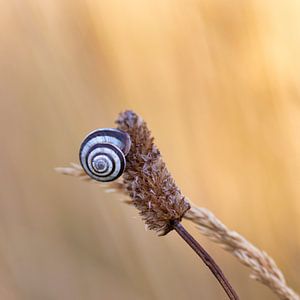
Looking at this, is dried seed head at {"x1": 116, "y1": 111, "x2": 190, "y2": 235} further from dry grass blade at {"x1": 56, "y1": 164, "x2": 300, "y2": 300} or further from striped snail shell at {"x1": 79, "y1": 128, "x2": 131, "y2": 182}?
dry grass blade at {"x1": 56, "y1": 164, "x2": 300, "y2": 300}

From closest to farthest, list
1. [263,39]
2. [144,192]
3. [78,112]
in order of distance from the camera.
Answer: [144,192]
[263,39]
[78,112]

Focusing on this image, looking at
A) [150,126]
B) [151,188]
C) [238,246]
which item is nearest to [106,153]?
[151,188]

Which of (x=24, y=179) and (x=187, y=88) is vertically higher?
(x=187, y=88)

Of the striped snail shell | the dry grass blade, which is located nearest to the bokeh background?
the dry grass blade

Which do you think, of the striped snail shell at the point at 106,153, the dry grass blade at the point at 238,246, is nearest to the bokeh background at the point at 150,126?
the dry grass blade at the point at 238,246

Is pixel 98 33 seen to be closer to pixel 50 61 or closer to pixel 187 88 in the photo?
Answer: pixel 50 61

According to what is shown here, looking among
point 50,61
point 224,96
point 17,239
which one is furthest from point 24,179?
point 224,96
